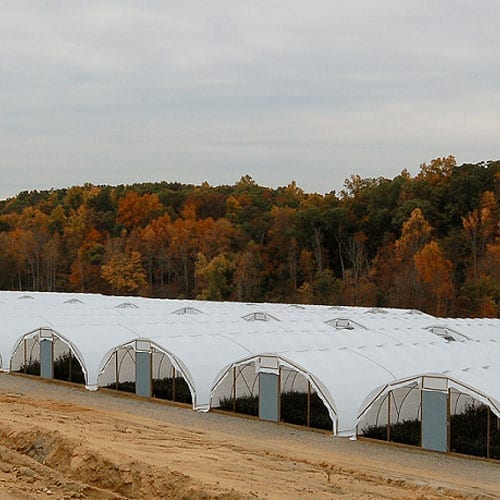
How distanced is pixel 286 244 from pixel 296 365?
60364mm

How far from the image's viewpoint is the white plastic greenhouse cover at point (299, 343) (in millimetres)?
25266

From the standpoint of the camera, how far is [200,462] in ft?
52.1

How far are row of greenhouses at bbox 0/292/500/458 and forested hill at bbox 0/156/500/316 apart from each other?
2889 centimetres

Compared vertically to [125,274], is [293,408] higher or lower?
lower

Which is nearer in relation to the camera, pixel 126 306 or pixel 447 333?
pixel 447 333

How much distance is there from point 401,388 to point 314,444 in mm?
3322

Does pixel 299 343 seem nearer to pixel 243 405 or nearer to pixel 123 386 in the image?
pixel 243 405

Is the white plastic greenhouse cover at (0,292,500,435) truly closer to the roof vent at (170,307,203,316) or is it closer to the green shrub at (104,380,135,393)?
the roof vent at (170,307,203,316)

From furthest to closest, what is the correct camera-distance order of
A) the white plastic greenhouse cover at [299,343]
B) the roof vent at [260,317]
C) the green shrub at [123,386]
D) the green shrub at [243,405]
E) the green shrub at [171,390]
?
the roof vent at [260,317] → the green shrub at [123,386] → the green shrub at [171,390] → the green shrub at [243,405] → the white plastic greenhouse cover at [299,343]

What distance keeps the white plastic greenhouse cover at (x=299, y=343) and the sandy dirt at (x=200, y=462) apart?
194 cm

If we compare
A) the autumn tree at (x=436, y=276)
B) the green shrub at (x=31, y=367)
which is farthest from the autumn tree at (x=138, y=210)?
the green shrub at (x=31, y=367)

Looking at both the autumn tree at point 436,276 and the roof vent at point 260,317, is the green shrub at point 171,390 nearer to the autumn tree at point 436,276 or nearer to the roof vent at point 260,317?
the roof vent at point 260,317

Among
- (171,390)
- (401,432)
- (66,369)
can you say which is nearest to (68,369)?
(66,369)

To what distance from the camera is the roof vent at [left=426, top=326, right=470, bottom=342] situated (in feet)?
116
